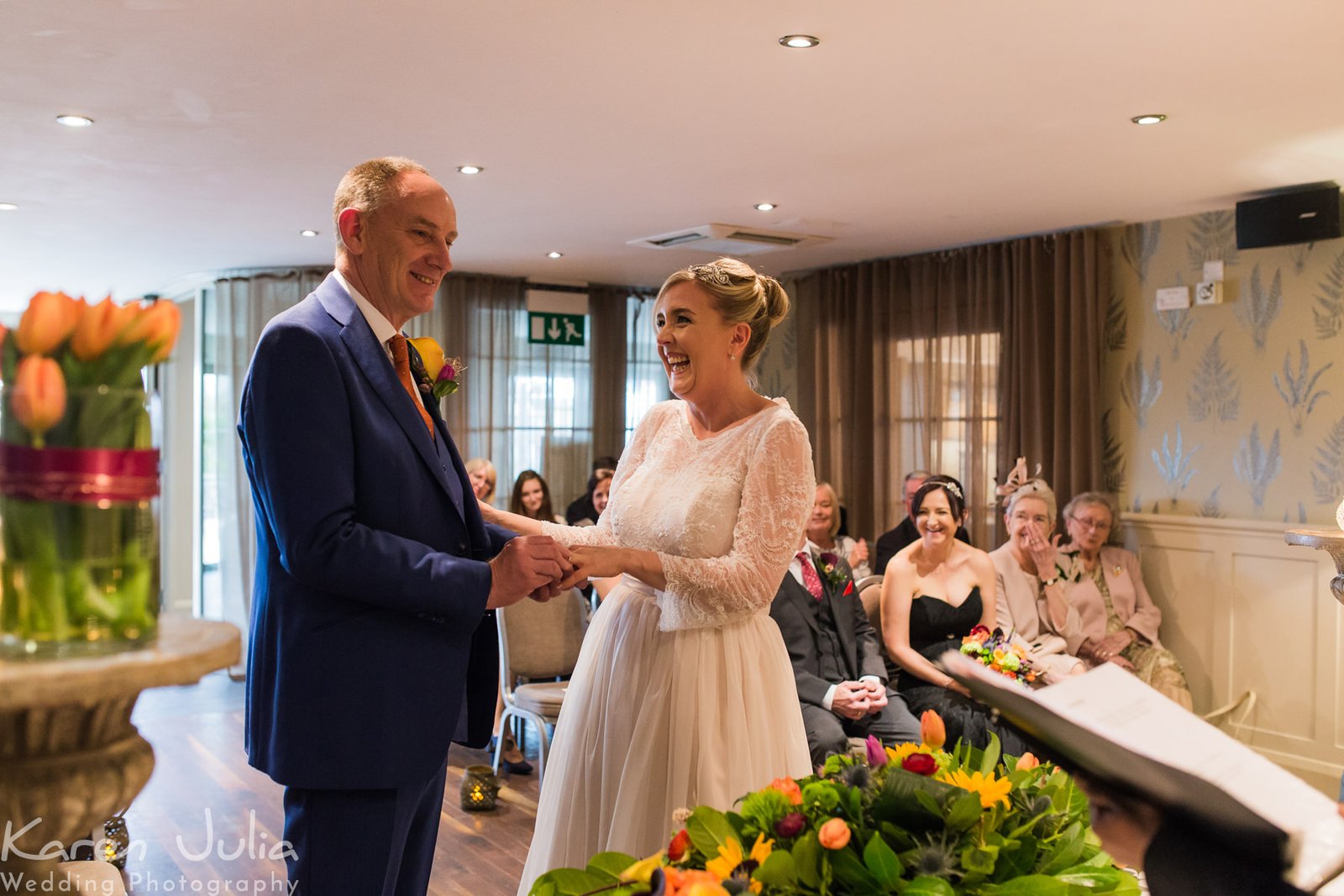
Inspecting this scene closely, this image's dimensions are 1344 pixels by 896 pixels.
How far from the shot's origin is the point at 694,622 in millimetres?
2176

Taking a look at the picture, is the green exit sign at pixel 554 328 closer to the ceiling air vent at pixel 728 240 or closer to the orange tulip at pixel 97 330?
the ceiling air vent at pixel 728 240

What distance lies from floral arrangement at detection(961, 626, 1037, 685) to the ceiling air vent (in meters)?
2.83

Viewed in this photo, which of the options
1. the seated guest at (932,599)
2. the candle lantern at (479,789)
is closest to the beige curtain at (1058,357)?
the seated guest at (932,599)

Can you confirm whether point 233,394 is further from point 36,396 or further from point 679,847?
point 36,396

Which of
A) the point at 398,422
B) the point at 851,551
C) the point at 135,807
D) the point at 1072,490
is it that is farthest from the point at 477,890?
the point at 1072,490

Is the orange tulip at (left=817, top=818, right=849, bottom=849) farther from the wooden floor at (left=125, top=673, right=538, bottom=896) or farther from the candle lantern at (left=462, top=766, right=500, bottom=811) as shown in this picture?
the candle lantern at (left=462, top=766, right=500, bottom=811)

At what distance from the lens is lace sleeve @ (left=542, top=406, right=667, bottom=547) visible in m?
2.47

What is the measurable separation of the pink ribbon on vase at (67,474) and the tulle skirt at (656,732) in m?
1.49

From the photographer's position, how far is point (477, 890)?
12.1 ft

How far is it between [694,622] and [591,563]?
1.01 feet

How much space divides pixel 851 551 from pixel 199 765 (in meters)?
3.40

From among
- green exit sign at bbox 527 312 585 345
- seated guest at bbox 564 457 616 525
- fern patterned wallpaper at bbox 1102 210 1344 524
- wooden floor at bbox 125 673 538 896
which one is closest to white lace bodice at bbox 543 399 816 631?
wooden floor at bbox 125 673 538 896

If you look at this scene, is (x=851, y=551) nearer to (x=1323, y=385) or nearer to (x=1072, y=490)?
(x=1072, y=490)

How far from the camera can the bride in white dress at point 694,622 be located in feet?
7.10
